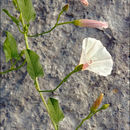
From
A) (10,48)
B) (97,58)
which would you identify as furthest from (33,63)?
(97,58)

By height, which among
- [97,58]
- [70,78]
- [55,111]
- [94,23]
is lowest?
[55,111]

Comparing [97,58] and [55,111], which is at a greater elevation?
[97,58]

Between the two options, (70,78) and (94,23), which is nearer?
(94,23)

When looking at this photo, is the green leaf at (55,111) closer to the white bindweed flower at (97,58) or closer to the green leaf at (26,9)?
the white bindweed flower at (97,58)

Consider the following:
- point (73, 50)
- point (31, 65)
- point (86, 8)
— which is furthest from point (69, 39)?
point (31, 65)

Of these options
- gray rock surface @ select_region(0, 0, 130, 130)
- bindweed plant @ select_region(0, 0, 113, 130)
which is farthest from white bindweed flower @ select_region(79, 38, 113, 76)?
gray rock surface @ select_region(0, 0, 130, 130)

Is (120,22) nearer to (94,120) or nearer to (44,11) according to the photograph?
(44,11)

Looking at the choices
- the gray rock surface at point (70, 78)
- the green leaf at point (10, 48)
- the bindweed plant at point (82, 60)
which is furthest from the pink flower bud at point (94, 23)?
the green leaf at point (10, 48)

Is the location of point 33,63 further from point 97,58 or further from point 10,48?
point 97,58
